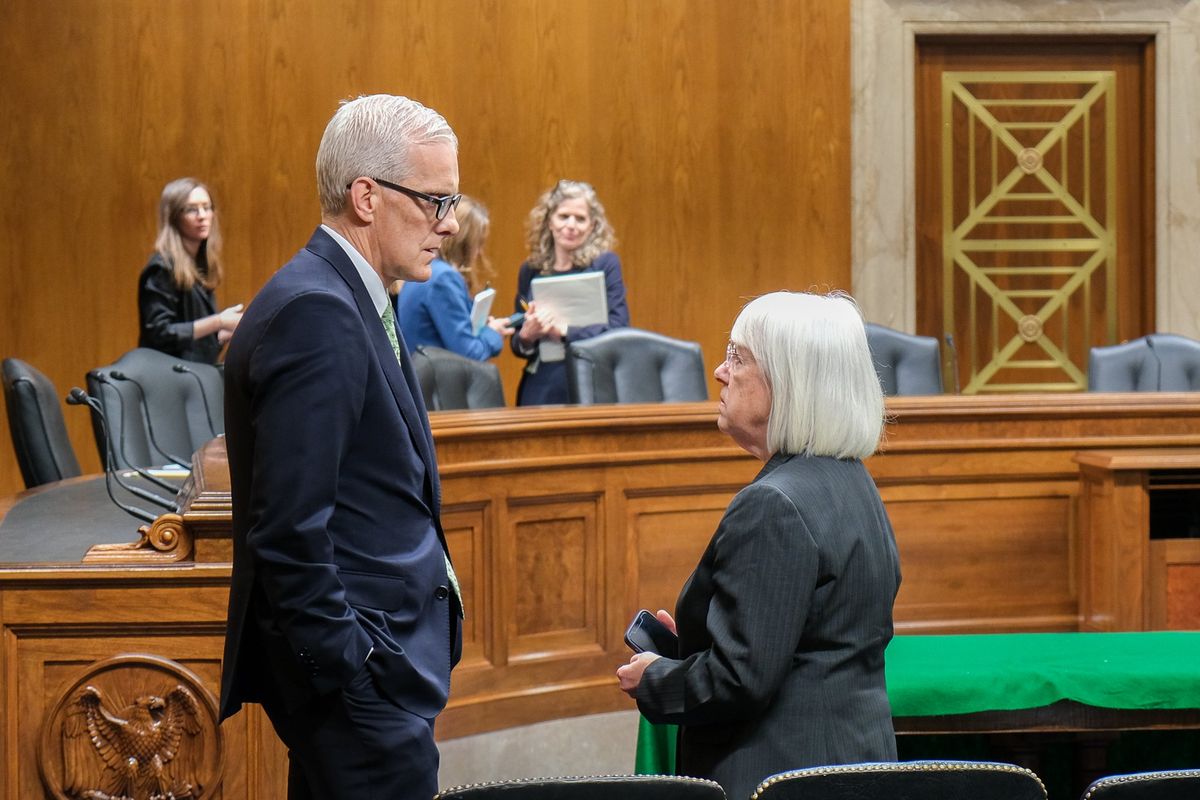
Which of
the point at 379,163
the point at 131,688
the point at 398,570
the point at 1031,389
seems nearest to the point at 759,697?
the point at 398,570

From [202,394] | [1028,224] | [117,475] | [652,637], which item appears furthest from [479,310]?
[1028,224]

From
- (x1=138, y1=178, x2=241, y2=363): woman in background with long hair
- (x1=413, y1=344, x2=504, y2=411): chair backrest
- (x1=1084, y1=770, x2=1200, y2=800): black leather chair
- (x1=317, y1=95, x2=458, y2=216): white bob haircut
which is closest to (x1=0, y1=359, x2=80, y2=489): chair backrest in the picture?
(x1=413, y1=344, x2=504, y2=411): chair backrest

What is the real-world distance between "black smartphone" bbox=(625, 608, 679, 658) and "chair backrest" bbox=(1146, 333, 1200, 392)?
11.9ft

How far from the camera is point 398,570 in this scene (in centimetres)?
183

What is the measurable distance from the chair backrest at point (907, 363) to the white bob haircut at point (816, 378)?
329cm

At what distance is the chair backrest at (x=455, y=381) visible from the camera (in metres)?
4.66

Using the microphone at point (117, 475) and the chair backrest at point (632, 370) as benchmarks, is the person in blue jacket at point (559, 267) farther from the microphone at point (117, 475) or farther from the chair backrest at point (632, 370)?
the microphone at point (117, 475)

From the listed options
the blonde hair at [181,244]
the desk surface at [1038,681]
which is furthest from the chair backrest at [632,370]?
the desk surface at [1038,681]

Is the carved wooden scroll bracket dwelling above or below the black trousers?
above

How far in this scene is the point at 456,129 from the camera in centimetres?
725

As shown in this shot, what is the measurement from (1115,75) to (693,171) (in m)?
2.19

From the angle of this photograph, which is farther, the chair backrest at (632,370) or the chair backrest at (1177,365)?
the chair backrest at (1177,365)

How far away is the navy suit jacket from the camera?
1.73 meters

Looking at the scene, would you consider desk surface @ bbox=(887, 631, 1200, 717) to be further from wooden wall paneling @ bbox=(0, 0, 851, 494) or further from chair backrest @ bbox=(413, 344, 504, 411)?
wooden wall paneling @ bbox=(0, 0, 851, 494)
